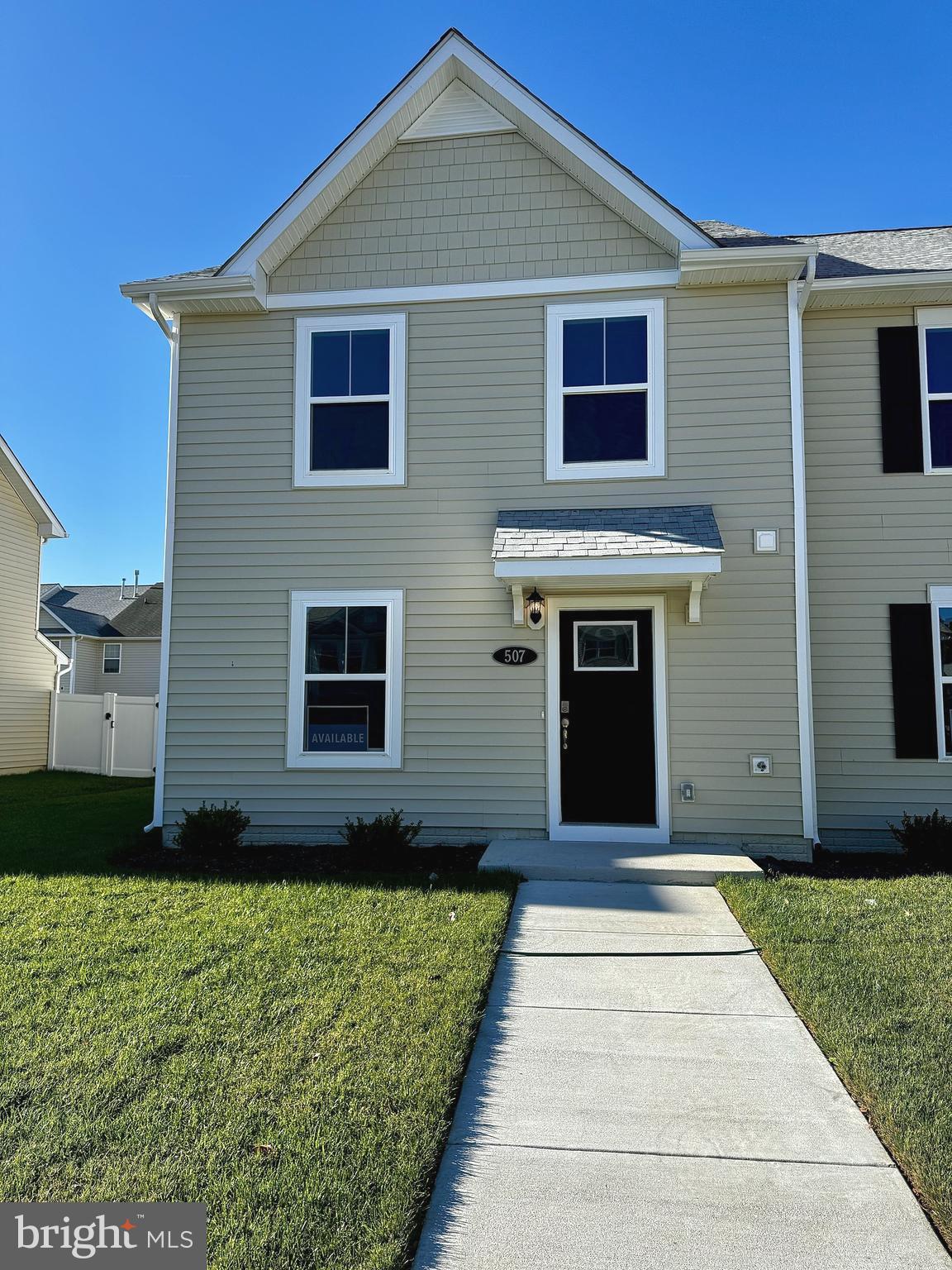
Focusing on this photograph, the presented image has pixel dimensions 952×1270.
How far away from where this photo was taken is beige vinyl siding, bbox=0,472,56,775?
15.6 metres

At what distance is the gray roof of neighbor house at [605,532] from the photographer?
7219mm

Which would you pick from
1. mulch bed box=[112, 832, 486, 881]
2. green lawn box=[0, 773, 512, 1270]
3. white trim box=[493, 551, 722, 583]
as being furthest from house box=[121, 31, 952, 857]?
green lawn box=[0, 773, 512, 1270]

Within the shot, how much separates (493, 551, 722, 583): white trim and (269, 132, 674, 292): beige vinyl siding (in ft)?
10.0

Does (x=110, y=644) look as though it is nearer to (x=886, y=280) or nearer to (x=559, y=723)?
(x=559, y=723)

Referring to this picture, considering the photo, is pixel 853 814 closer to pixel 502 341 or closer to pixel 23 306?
pixel 502 341

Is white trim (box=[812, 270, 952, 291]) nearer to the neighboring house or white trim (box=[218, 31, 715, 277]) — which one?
white trim (box=[218, 31, 715, 277])

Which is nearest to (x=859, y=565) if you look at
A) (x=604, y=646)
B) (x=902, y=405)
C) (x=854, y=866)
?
(x=902, y=405)

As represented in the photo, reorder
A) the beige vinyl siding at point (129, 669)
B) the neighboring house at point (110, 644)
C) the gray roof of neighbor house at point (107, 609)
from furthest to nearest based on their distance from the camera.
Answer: the beige vinyl siding at point (129, 669) < the gray roof of neighbor house at point (107, 609) < the neighboring house at point (110, 644)

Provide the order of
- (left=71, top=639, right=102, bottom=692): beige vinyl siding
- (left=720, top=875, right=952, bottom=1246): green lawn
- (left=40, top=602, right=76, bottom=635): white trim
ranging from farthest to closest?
(left=71, top=639, right=102, bottom=692): beige vinyl siding, (left=40, top=602, right=76, bottom=635): white trim, (left=720, top=875, right=952, bottom=1246): green lawn

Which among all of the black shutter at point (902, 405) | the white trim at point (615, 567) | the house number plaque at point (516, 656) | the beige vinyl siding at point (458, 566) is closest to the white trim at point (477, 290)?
the beige vinyl siding at point (458, 566)

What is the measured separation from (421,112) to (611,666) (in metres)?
5.89

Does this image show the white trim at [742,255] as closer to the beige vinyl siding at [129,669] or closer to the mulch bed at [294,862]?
the mulch bed at [294,862]

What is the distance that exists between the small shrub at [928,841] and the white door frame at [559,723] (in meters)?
2.00

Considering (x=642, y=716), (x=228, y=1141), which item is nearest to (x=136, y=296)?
(x=642, y=716)
